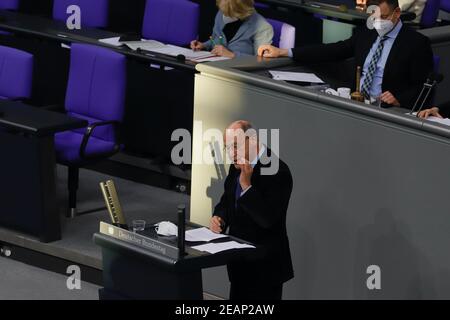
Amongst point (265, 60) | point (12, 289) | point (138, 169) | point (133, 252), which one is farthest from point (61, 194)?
point (133, 252)

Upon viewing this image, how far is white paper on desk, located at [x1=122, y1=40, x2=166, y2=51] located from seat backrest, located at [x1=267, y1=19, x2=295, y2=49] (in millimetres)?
852

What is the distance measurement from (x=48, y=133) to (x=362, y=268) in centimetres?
226

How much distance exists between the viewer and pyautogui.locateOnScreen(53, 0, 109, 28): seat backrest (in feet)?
36.6

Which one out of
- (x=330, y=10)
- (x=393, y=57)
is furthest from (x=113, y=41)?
(x=393, y=57)

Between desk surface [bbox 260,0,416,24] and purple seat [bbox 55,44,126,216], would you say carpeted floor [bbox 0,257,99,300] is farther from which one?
desk surface [bbox 260,0,416,24]

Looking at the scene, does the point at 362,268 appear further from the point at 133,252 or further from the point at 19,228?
the point at 19,228

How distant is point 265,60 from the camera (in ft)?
25.8

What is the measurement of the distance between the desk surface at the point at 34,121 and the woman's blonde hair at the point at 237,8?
1.64 meters

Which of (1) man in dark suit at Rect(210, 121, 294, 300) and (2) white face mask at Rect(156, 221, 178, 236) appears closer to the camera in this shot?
(1) man in dark suit at Rect(210, 121, 294, 300)

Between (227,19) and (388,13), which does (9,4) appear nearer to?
(227,19)

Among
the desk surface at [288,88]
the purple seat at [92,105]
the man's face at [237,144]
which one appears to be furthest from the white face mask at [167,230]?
the purple seat at [92,105]

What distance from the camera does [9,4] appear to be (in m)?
11.7

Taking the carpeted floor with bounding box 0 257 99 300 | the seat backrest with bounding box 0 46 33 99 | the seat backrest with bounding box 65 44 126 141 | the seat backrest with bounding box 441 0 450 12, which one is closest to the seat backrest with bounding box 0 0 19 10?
the seat backrest with bounding box 0 46 33 99

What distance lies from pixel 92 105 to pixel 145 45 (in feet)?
2.86
